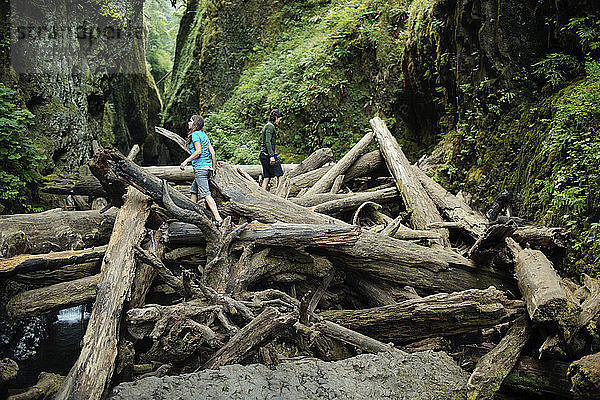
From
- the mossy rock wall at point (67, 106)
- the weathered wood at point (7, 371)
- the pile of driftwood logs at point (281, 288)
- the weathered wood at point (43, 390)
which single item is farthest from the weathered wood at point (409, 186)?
the mossy rock wall at point (67, 106)

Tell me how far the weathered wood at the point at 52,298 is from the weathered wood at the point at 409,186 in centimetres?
454

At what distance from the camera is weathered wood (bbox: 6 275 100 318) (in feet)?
13.7

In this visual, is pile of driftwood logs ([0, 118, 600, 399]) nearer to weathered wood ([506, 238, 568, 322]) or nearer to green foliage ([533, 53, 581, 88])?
weathered wood ([506, 238, 568, 322])

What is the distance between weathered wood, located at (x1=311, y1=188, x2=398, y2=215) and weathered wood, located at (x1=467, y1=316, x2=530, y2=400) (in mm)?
3400

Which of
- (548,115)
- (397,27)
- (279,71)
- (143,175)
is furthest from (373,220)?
(279,71)

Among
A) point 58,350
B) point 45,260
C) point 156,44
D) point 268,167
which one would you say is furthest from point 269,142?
point 156,44

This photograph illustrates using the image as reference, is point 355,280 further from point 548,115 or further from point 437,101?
point 437,101

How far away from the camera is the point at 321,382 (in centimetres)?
351

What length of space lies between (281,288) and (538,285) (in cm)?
288

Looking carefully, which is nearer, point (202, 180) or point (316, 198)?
point (202, 180)

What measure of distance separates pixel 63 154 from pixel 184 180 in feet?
24.1

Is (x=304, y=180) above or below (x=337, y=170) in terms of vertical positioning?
below

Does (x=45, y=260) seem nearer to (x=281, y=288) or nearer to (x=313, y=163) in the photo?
(x=281, y=288)

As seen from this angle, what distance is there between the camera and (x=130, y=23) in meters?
20.1
